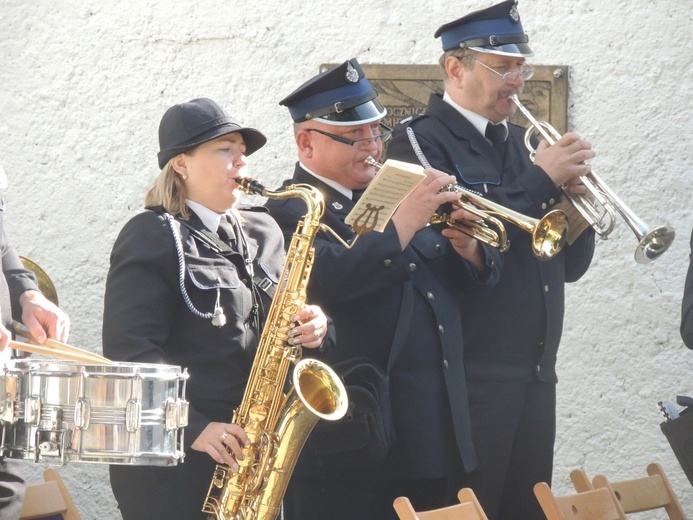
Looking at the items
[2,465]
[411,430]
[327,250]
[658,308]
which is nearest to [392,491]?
[411,430]

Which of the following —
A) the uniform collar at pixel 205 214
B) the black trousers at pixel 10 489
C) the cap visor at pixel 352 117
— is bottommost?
the black trousers at pixel 10 489

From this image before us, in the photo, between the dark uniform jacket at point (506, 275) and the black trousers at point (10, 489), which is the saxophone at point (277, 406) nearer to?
the black trousers at point (10, 489)

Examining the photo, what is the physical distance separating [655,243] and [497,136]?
685 millimetres

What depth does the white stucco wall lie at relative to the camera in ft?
18.6

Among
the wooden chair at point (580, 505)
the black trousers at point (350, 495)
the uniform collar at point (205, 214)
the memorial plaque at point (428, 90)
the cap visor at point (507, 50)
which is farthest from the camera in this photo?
the memorial plaque at point (428, 90)

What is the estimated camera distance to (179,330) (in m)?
3.97

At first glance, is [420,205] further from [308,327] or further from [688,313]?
[688,313]

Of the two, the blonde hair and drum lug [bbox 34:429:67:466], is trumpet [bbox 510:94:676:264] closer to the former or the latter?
the blonde hair

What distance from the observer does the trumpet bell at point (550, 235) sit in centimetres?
454

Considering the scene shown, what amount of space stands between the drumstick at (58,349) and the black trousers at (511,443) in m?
1.47

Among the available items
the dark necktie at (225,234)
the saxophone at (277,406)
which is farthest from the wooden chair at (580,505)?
the dark necktie at (225,234)

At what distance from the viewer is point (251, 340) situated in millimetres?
4102

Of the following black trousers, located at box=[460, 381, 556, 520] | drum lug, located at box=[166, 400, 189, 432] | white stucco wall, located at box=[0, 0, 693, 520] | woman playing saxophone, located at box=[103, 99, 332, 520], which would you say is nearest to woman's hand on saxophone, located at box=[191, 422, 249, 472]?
woman playing saxophone, located at box=[103, 99, 332, 520]

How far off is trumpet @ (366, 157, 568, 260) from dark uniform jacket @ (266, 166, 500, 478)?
108 mm
